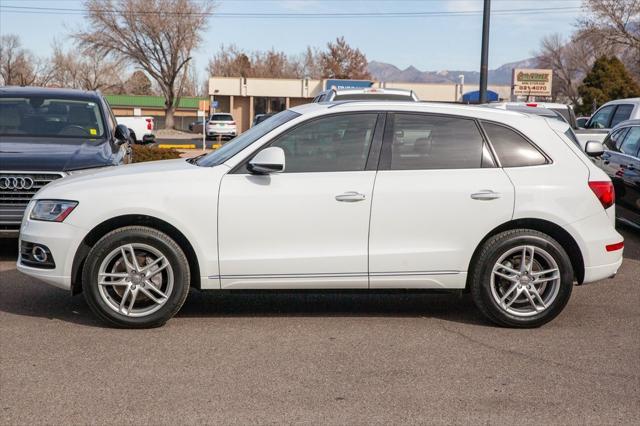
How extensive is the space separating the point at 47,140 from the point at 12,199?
149 cm

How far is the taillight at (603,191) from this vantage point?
626cm

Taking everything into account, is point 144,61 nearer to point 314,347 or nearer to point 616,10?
point 616,10

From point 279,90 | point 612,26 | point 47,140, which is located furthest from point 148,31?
point 47,140

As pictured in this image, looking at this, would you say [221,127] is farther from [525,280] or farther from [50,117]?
[525,280]

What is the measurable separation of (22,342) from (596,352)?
13.3 feet

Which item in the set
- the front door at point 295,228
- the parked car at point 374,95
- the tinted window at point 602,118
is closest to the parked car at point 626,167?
the parked car at point 374,95

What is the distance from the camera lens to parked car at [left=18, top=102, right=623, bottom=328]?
19.6 ft

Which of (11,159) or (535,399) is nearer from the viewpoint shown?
(535,399)

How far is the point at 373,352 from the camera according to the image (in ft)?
18.3

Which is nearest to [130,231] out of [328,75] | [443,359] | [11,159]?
[443,359]

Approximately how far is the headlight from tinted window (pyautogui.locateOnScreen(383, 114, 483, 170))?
7.93 ft

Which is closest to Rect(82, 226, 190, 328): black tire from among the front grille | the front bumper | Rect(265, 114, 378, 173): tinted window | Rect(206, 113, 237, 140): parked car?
the front bumper

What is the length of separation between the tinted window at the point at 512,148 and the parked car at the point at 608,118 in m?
8.58

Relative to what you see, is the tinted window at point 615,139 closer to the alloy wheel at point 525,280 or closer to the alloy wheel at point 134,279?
the alloy wheel at point 525,280
